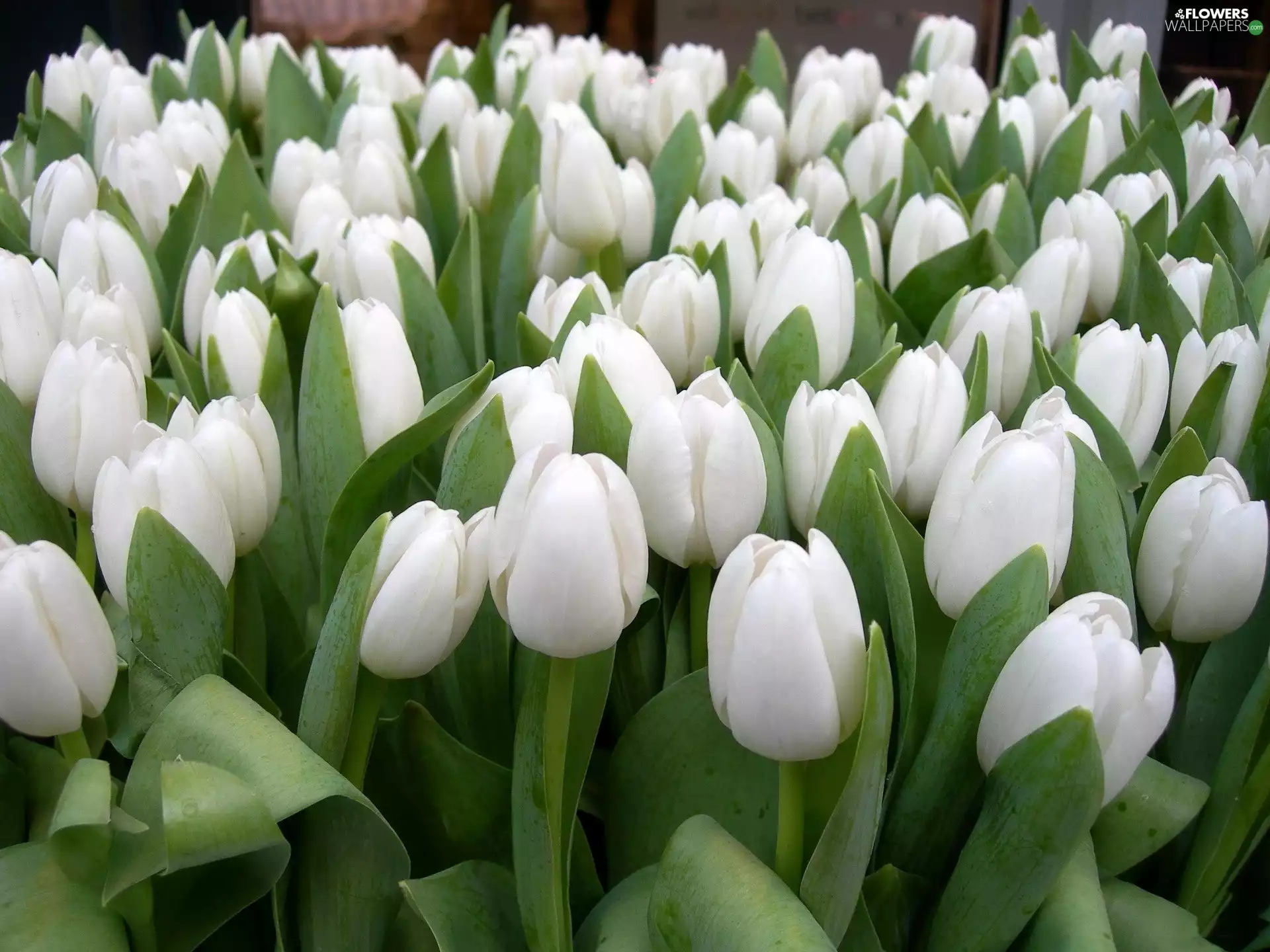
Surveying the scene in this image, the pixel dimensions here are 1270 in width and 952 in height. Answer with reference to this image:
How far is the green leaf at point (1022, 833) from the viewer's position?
33cm

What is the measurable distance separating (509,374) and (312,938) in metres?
0.22

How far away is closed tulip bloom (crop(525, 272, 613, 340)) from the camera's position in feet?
1.87

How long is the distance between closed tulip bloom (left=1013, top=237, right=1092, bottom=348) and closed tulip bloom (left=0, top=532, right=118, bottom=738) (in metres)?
0.47

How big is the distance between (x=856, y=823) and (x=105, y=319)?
421mm

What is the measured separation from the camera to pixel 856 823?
1.12 feet

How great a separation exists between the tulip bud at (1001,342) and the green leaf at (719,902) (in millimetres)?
266

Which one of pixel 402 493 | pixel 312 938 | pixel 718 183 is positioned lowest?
pixel 312 938

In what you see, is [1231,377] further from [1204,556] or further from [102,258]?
[102,258]

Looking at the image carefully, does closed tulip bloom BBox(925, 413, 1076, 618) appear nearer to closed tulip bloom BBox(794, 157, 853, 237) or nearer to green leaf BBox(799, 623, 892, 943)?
green leaf BBox(799, 623, 892, 943)

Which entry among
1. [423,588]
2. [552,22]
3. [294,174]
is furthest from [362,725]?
[552,22]

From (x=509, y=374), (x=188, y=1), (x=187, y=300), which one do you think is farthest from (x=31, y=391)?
(x=188, y=1)

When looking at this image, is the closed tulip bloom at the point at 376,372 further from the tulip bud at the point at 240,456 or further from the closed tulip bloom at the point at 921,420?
the closed tulip bloom at the point at 921,420

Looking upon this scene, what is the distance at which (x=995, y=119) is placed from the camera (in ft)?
2.94

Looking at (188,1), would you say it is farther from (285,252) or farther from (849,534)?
(849,534)
